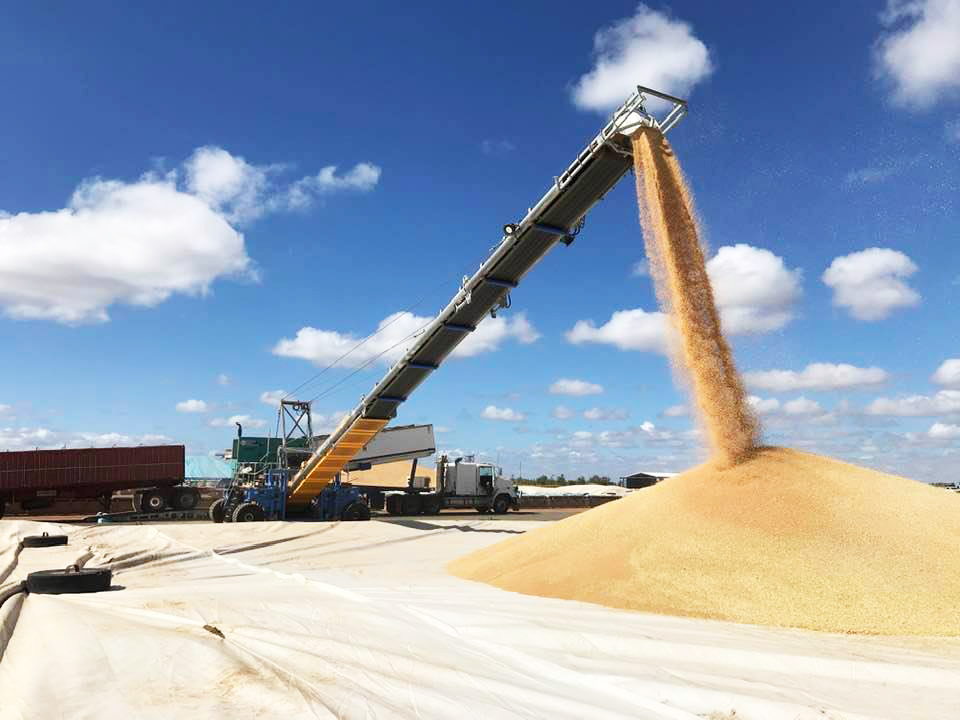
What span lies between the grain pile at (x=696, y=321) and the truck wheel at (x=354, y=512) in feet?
51.9

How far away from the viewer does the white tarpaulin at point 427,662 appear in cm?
418

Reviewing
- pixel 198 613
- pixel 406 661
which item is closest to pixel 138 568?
pixel 198 613

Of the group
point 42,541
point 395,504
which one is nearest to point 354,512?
point 395,504

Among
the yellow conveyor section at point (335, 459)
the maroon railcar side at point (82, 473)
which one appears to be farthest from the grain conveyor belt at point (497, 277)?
the maroon railcar side at point (82, 473)

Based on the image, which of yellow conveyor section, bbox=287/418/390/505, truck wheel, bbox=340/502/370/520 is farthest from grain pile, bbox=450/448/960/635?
truck wheel, bbox=340/502/370/520

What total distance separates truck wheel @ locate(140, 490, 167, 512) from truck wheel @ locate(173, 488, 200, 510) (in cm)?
49

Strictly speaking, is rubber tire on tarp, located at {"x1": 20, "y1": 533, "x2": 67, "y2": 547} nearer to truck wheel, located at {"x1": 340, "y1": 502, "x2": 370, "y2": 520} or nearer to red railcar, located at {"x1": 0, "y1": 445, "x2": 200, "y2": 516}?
truck wheel, located at {"x1": 340, "y1": 502, "x2": 370, "y2": 520}

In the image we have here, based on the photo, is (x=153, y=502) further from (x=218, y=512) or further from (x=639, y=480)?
(x=639, y=480)

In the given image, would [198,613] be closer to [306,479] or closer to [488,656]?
[488,656]

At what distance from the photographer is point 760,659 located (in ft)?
18.0

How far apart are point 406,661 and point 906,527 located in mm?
7168

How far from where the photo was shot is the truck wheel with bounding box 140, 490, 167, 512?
2738 cm

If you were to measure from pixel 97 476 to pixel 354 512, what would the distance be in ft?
35.6

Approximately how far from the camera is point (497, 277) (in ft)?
55.0
